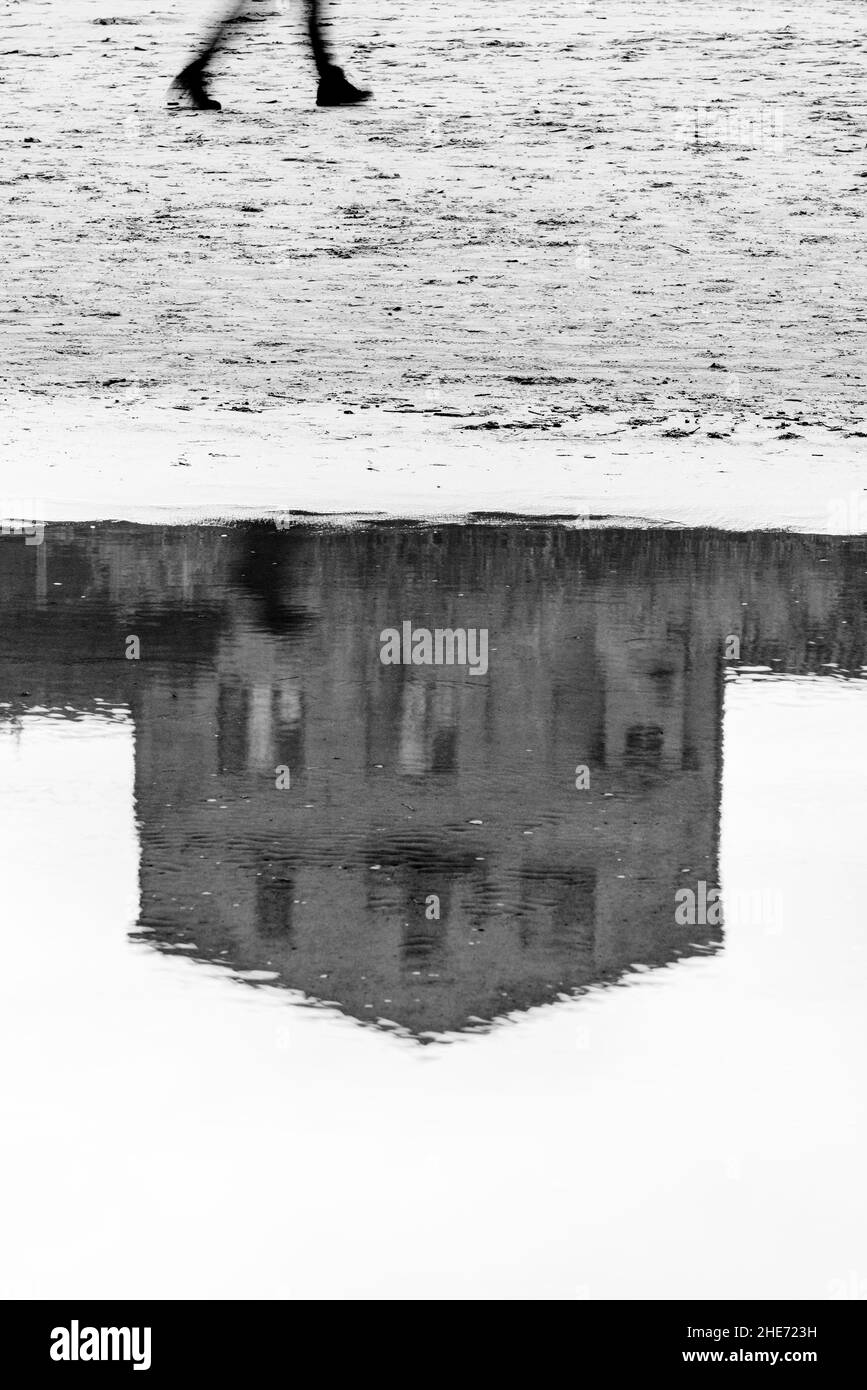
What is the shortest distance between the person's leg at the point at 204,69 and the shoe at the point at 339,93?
1.41 m

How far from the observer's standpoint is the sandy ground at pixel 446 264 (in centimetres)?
1403

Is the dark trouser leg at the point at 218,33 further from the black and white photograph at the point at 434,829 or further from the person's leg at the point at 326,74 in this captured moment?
the black and white photograph at the point at 434,829

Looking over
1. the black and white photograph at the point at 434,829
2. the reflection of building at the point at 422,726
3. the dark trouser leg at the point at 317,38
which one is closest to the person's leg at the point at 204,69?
the dark trouser leg at the point at 317,38

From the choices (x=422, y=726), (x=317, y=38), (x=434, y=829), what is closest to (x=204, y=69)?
(x=317, y=38)

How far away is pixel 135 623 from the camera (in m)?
8.91

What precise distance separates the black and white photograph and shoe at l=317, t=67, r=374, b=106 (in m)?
8.57

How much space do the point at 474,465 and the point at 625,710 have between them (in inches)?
269

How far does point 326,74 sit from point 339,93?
0.98 metres

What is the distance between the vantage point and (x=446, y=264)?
2244 cm

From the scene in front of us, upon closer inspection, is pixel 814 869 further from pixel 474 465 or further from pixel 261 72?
pixel 261 72

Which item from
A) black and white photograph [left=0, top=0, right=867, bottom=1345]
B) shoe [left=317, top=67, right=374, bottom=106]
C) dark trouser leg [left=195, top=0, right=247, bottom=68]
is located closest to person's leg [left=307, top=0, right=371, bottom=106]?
shoe [left=317, top=67, right=374, bottom=106]

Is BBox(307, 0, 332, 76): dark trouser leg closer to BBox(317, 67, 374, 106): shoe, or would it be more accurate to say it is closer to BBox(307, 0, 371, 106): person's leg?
BBox(307, 0, 371, 106): person's leg

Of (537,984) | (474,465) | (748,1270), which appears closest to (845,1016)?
(537,984)

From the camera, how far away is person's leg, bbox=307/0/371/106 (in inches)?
1090
